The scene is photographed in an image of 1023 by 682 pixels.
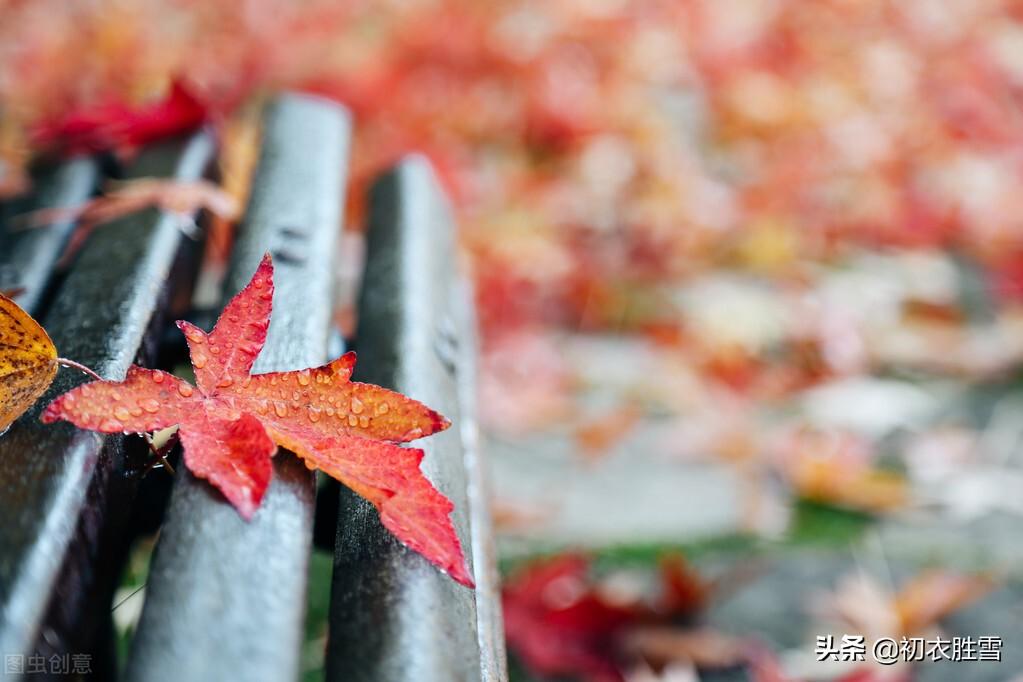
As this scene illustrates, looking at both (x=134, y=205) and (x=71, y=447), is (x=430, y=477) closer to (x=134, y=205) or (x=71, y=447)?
(x=71, y=447)

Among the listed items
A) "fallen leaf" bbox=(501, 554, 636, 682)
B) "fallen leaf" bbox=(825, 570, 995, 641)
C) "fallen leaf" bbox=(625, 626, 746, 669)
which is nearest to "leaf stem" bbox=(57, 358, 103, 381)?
"fallen leaf" bbox=(501, 554, 636, 682)

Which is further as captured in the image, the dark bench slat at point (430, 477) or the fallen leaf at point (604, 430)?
the fallen leaf at point (604, 430)

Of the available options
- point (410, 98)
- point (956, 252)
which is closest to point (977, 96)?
point (956, 252)

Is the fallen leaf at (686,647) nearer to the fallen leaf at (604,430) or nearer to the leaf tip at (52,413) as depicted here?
the fallen leaf at (604,430)

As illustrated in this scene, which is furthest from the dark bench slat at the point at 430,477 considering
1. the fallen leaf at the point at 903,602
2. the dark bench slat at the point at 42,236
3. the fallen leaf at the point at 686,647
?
the fallen leaf at the point at 903,602

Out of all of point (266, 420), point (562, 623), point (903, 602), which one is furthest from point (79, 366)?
point (903, 602)

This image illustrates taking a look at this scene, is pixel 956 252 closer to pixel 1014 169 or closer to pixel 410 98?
pixel 1014 169
